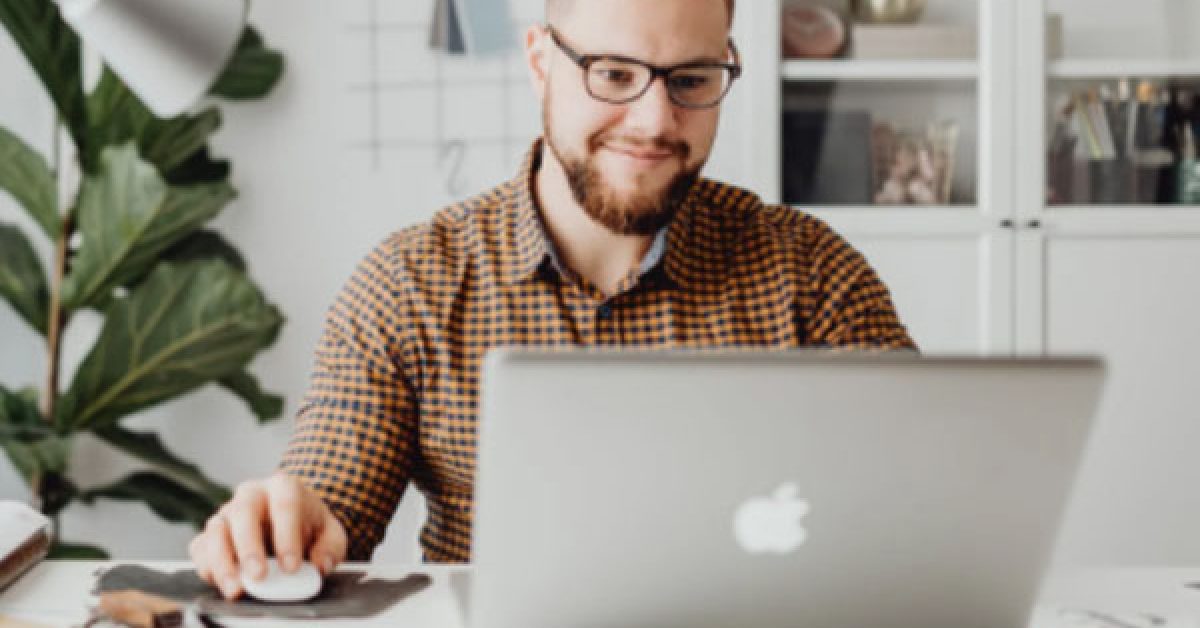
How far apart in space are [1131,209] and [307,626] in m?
2.14

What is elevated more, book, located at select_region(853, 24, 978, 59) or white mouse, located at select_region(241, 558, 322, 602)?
book, located at select_region(853, 24, 978, 59)

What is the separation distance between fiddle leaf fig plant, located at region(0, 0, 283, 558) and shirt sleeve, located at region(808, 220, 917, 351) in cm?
115

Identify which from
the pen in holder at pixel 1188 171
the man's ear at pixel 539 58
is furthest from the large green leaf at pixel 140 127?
the pen in holder at pixel 1188 171

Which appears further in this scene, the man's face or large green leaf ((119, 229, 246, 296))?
large green leaf ((119, 229, 246, 296))

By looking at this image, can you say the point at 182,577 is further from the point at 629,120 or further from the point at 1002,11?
the point at 1002,11

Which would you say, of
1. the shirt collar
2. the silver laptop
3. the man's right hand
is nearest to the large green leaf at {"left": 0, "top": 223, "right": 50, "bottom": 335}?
the shirt collar

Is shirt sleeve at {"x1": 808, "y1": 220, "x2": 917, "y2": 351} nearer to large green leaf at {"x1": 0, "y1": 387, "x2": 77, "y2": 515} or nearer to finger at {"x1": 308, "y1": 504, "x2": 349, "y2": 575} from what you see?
finger at {"x1": 308, "y1": 504, "x2": 349, "y2": 575}

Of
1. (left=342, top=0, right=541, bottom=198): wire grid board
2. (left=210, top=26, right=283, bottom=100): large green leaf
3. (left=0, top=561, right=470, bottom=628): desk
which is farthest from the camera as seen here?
(left=342, top=0, right=541, bottom=198): wire grid board

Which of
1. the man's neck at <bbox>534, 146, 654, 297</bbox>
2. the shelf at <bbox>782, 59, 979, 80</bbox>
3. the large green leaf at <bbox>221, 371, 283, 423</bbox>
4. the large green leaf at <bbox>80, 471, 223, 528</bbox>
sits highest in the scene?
the shelf at <bbox>782, 59, 979, 80</bbox>

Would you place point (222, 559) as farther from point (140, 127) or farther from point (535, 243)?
point (140, 127)

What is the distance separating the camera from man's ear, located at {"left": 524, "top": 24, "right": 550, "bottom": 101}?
1.45 meters

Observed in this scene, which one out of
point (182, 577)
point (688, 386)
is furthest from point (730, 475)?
point (182, 577)

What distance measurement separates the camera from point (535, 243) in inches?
54.9

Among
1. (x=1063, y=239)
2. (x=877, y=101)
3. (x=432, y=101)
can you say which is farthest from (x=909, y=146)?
(x=432, y=101)
